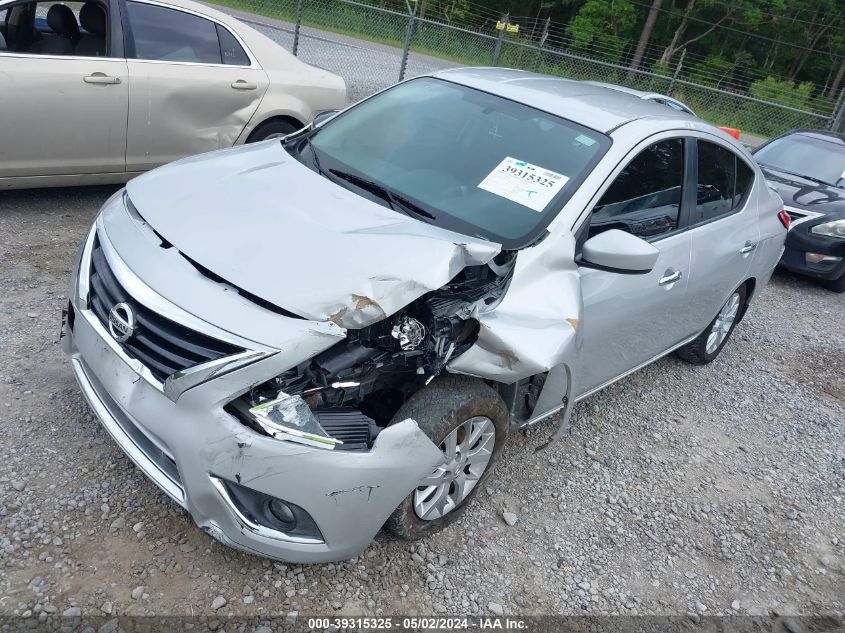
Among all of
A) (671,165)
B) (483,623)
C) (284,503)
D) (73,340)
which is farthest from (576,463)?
(73,340)

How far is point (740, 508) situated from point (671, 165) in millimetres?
1850

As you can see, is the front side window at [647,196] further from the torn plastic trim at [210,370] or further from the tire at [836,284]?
the tire at [836,284]

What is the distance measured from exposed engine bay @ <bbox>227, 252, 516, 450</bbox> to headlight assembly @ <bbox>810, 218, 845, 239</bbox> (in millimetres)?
5655

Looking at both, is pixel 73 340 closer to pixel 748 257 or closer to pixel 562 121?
pixel 562 121

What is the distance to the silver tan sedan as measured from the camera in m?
4.64

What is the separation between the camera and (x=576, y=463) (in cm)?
371

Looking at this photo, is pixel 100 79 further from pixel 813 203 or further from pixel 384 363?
pixel 813 203

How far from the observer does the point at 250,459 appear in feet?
7.33

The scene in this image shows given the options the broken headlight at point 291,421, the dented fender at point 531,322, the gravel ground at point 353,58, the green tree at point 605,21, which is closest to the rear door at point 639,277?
the dented fender at point 531,322

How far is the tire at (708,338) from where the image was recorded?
4.80 m

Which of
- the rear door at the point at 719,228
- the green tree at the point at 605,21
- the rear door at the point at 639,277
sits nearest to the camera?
the rear door at the point at 639,277

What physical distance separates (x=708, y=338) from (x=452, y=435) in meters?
2.88

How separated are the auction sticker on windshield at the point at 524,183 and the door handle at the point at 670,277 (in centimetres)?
83

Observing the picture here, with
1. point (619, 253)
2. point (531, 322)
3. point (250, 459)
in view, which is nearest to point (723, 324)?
point (619, 253)
